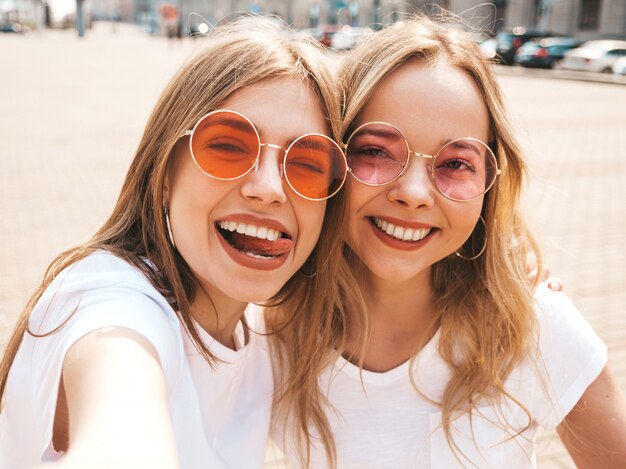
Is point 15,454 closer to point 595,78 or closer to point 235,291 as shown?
point 235,291

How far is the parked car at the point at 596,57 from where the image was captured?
23.4 metres

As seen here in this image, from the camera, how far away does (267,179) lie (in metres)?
1.52

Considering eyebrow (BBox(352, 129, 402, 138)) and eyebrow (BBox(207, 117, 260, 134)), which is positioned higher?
eyebrow (BBox(207, 117, 260, 134))

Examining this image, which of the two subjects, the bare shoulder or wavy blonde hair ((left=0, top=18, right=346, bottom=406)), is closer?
the bare shoulder

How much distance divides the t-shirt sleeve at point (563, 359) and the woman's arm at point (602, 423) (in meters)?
0.04

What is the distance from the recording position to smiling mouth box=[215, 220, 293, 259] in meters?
1.56

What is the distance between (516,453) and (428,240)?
2.27 ft

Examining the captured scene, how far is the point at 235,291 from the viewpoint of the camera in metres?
1.58

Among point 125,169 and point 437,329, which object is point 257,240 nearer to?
point 437,329

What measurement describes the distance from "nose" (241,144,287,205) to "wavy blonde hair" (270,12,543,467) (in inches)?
12.2

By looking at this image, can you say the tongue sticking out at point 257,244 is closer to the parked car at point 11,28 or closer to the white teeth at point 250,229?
the white teeth at point 250,229

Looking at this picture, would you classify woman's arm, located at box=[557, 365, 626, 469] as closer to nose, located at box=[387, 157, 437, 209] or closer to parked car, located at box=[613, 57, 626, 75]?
nose, located at box=[387, 157, 437, 209]

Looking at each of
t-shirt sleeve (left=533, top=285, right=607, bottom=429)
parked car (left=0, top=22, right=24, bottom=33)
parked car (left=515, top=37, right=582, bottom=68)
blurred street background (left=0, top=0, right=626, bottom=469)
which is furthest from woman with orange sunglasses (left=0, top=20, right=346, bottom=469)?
parked car (left=0, top=22, right=24, bottom=33)

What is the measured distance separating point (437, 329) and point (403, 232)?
0.36 meters
